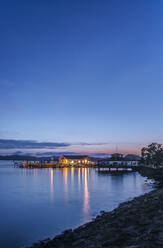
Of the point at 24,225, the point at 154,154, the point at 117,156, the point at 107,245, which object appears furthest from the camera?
the point at 117,156

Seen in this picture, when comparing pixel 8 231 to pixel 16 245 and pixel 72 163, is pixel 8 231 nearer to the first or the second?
pixel 16 245

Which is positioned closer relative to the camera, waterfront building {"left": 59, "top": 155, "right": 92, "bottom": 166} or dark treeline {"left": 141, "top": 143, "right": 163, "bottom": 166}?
dark treeline {"left": 141, "top": 143, "right": 163, "bottom": 166}

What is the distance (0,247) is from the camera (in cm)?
1219

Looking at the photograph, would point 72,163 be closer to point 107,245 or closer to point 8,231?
point 8,231

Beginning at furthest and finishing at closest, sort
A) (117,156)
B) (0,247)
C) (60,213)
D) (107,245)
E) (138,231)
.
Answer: (117,156) < (60,213) < (0,247) < (138,231) < (107,245)

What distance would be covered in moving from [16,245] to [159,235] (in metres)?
9.01

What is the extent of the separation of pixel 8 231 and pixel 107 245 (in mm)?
10018

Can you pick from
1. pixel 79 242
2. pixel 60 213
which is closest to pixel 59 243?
pixel 79 242

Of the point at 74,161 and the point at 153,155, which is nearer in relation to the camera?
the point at 153,155

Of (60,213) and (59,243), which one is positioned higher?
(59,243)

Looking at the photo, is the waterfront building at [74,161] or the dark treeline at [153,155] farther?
the waterfront building at [74,161]

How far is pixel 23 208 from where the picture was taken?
75.5ft

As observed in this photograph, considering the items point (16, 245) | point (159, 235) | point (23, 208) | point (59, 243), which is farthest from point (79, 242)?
point (23, 208)

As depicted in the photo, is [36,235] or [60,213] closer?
[36,235]
